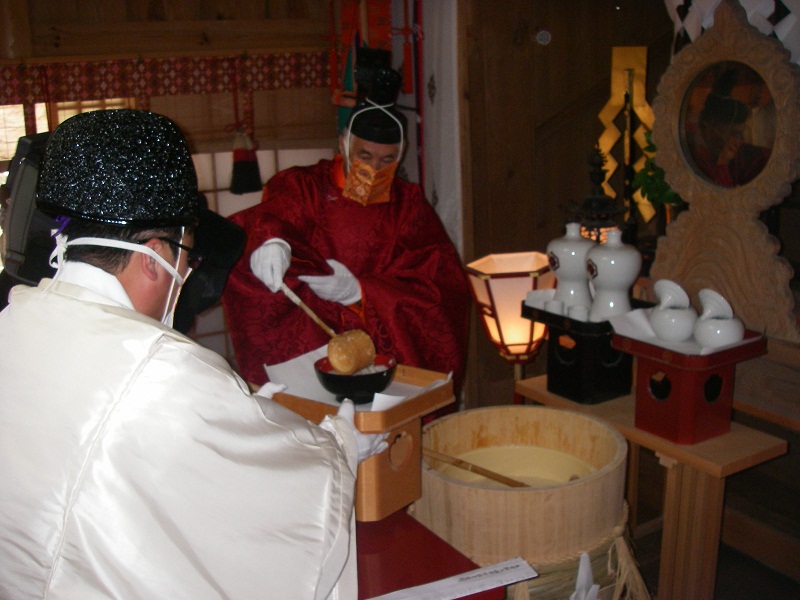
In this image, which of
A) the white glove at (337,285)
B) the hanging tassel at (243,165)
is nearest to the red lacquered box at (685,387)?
the white glove at (337,285)

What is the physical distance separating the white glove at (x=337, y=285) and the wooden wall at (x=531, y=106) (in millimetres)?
1110

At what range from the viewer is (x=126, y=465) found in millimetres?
1056

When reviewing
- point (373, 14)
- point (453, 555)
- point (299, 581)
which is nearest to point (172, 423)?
point (299, 581)

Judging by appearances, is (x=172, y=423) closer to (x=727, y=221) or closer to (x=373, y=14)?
(x=727, y=221)

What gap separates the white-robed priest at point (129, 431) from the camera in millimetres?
1059

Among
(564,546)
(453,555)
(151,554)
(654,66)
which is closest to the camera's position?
(151,554)

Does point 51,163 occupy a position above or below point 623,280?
above

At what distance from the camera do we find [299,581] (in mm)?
1211

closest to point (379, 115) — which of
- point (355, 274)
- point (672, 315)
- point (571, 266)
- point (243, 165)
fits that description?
point (355, 274)

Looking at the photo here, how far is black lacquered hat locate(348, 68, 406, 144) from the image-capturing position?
2750 mm

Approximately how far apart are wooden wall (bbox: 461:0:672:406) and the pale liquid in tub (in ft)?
5.76

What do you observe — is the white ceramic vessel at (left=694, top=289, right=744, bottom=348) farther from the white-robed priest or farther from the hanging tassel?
the hanging tassel

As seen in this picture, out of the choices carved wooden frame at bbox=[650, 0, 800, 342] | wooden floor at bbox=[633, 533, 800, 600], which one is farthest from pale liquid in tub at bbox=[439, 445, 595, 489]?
wooden floor at bbox=[633, 533, 800, 600]

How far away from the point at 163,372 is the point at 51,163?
14.9 inches
